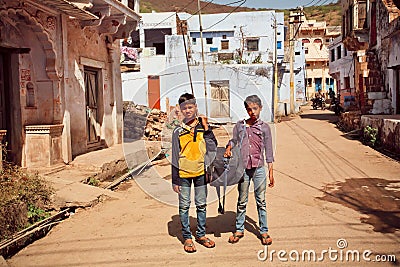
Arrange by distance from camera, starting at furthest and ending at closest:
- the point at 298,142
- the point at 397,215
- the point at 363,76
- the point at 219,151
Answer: the point at 363,76, the point at 298,142, the point at 397,215, the point at 219,151

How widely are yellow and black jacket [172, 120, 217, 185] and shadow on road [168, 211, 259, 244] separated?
870 millimetres

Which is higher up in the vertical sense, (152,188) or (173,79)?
(173,79)

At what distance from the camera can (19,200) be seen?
5.40 metres

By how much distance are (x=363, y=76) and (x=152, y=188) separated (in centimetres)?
1216

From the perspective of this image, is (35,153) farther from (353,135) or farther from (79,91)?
(353,135)

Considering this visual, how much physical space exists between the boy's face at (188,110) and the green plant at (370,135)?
9.73 m

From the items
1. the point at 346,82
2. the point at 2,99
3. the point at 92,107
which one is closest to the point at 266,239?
the point at 2,99

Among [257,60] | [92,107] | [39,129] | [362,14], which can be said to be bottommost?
[39,129]

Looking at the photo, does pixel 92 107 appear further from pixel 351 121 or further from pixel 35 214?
pixel 351 121

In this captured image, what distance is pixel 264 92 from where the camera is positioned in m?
26.0

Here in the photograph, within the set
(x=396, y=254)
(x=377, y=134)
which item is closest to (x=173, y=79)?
(x=377, y=134)

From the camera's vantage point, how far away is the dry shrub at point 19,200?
16.5 feet

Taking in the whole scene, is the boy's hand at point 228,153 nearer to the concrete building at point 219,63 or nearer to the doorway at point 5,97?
the doorway at point 5,97

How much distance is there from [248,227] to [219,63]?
2107 centimetres
